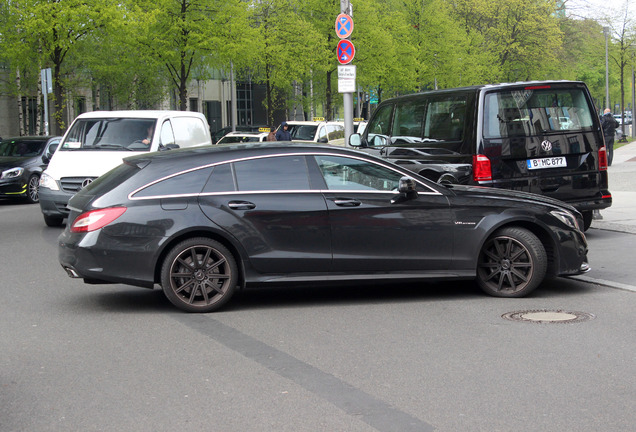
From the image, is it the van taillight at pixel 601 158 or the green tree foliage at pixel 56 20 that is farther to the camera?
the green tree foliage at pixel 56 20

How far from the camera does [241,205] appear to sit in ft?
25.2

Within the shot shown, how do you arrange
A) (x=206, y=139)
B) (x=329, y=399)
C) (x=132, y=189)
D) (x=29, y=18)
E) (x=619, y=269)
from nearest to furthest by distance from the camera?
1. (x=329, y=399)
2. (x=132, y=189)
3. (x=619, y=269)
4. (x=206, y=139)
5. (x=29, y=18)

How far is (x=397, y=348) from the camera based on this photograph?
620 cm

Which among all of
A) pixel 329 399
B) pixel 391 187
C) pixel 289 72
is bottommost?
pixel 329 399

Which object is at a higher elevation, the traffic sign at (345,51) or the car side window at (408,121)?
the traffic sign at (345,51)

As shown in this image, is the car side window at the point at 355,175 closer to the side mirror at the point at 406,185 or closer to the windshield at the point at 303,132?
the side mirror at the point at 406,185

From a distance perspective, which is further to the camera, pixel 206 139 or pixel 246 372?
pixel 206 139

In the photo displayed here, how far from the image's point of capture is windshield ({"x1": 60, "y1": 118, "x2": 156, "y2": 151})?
14.8 m

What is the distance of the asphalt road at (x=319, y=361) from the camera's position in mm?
4699

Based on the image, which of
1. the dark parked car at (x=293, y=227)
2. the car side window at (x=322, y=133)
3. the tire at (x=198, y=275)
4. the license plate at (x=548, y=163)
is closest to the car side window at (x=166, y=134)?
the license plate at (x=548, y=163)

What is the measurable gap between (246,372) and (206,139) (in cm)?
1183

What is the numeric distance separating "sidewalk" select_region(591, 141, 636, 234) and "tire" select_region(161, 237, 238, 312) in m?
7.58

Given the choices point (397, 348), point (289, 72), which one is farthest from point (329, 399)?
point (289, 72)

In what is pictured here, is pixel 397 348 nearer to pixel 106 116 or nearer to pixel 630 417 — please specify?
pixel 630 417
